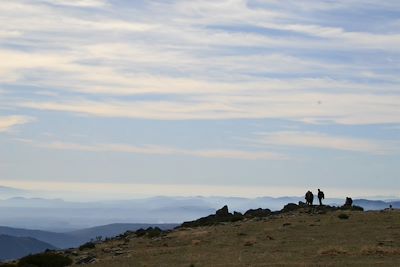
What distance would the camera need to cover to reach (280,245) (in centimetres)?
4353

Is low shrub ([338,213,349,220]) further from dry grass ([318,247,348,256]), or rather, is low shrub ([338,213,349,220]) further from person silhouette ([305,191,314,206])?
dry grass ([318,247,348,256])

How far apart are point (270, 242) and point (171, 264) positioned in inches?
401

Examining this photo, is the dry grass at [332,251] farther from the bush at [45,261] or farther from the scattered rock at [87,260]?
the bush at [45,261]

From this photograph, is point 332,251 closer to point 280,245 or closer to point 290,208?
point 280,245

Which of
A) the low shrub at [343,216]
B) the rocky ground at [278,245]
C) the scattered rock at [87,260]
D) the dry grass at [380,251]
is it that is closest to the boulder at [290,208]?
the rocky ground at [278,245]

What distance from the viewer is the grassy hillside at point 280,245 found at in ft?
120

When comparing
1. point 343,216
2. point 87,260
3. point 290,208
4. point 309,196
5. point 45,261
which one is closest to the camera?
point 45,261

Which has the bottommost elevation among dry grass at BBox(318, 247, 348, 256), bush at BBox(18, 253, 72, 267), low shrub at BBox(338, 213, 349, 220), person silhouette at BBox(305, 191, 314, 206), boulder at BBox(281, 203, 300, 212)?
bush at BBox(18, 253, 72, 267)

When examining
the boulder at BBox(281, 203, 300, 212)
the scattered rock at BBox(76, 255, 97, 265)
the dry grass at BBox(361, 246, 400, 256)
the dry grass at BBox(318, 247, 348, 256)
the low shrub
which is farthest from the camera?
the boulder at BBox(281, 203, 300, 212)

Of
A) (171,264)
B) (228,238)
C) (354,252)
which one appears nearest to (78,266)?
A: (171,264)

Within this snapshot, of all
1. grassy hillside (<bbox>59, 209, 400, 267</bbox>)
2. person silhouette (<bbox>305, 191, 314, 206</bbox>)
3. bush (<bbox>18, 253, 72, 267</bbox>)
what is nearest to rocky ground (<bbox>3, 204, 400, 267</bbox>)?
grassy hillside (<bbox>59, 209, 400, 267</bbox>)

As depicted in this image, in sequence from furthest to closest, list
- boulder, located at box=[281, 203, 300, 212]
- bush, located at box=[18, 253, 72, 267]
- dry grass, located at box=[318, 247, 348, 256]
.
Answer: boulder, located at box=[281, 203, 300, 212], bush, located at box=[18, 253, 72, 267], dry grass, located at box=[318, 247, 348, 256]

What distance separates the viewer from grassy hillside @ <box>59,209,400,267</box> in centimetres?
3647

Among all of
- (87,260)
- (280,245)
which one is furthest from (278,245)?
(87,260)
